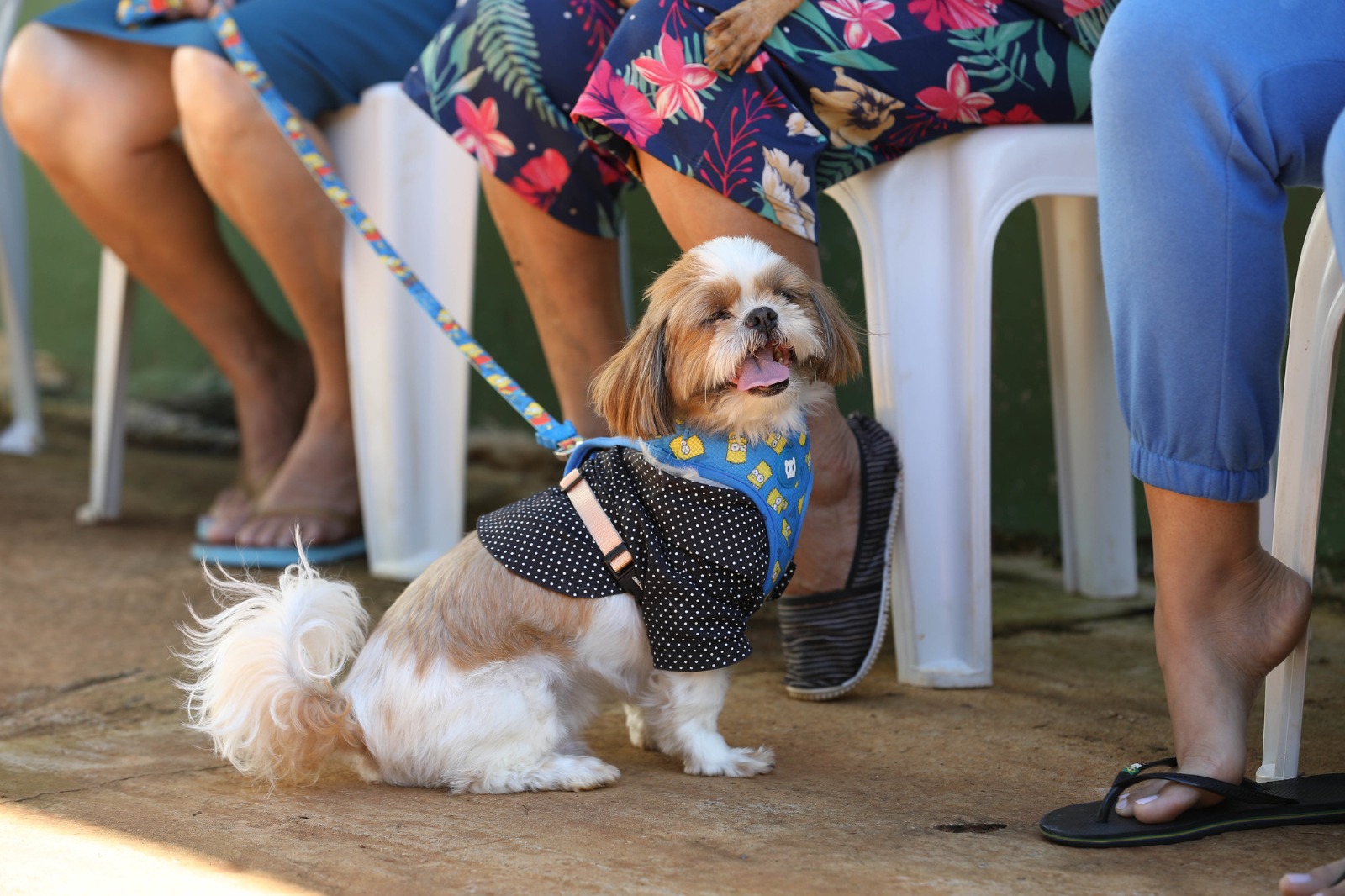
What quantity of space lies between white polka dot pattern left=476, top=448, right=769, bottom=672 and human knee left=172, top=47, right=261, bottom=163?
1.41m

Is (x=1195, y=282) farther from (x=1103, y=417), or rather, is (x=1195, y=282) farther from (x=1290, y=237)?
(x=1290, y=237)

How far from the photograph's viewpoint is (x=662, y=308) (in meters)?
1.67

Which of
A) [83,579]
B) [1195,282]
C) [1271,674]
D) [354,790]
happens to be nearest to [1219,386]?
[1195,282]

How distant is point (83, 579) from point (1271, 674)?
7.37 feet

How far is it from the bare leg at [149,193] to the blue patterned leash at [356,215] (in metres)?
0.15

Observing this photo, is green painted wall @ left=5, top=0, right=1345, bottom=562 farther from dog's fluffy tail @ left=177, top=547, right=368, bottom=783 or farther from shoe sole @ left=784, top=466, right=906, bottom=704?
dog's fluffy tail @ left=177, top=547, right=368, bottom=783

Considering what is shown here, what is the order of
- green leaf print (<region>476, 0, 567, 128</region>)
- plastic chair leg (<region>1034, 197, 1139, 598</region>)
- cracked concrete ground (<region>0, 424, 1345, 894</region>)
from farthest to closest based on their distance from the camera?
plastic chair leg (<region>1034, 197, 1139, 598</region>), green leaf print (<region>476, 0, 567, 128</region>), cracked concrete ground (<region>0, 424, 1345, 894</region>)

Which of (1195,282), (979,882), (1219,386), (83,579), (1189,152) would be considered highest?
(1189,152)

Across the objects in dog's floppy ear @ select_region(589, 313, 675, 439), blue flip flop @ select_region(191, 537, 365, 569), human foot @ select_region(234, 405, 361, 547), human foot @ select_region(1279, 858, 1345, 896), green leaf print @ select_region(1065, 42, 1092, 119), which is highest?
green leaf print @ select_region(1065, 42, 1092, 119)

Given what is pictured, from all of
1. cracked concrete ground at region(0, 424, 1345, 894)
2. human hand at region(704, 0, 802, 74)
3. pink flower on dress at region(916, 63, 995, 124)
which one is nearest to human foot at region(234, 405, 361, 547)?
cracked concrete ground at region(0, 424, 1345, 894)

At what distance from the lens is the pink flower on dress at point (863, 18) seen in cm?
189

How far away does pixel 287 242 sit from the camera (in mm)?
2818

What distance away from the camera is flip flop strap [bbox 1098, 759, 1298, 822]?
→ 55.6 inches

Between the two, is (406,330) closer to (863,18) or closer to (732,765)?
(863,18)
